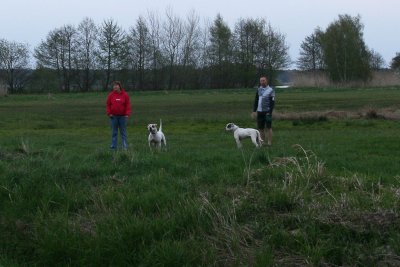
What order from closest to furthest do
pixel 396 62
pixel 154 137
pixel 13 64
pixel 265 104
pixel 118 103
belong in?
pixel 154 137 → pixel 265 104 → pixel 118 103 → pixel 13 64 → pixel 396 62

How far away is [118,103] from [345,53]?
256ft

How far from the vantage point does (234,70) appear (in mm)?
94750

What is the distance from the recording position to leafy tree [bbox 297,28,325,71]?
10221 centimetres

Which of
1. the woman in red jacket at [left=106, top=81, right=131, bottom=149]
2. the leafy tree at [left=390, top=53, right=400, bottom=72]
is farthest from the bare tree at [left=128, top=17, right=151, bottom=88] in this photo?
the woman in red jacket at [left=106, top=81, right=131, bottom=149]

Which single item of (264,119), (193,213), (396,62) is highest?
(396,62)

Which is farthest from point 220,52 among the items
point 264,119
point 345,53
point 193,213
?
point 193,213

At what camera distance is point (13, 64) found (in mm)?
87188

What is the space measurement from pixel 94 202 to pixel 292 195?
8.75 ft

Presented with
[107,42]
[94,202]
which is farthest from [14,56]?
[94,202]

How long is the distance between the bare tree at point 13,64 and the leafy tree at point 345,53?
4671cm

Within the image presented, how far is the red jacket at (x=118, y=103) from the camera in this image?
17234 mm

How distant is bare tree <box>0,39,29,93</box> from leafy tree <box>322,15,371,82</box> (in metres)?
46.7

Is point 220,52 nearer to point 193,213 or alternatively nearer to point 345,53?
point 345,53

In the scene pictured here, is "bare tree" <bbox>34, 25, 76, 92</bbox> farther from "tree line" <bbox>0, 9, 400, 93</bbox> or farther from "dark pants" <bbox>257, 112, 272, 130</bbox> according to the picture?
"dark pants" <bbox>257, 112, 272, 130</bbox>
